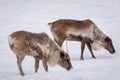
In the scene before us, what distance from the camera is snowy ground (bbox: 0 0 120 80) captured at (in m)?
9.68

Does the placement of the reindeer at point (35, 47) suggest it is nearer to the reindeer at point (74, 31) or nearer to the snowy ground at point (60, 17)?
the snowy ground at point (60, 17)

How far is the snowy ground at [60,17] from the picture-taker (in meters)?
9.68

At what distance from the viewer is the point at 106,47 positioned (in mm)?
14930

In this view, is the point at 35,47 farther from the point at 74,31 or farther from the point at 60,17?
the point at 60,17

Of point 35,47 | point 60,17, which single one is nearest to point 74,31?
point 35,47

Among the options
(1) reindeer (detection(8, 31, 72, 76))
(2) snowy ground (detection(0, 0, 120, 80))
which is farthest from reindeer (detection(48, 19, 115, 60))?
(1) reindeer (detection(8, 31, 72, 76))

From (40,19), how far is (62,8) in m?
3.83

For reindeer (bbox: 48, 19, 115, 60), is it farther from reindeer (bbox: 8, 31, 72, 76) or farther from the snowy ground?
reindeer (bbox: 8, 31, 72, 76)

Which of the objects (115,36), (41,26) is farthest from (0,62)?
(41,26)

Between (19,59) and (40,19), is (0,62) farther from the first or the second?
(40,19)

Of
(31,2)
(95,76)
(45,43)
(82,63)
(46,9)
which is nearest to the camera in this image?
(95,76)

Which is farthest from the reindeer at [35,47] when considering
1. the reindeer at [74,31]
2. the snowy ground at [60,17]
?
the reindeer at [74,31]

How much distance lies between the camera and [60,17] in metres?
25.0

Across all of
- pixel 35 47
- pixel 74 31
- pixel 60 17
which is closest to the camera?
pixel 35 47
